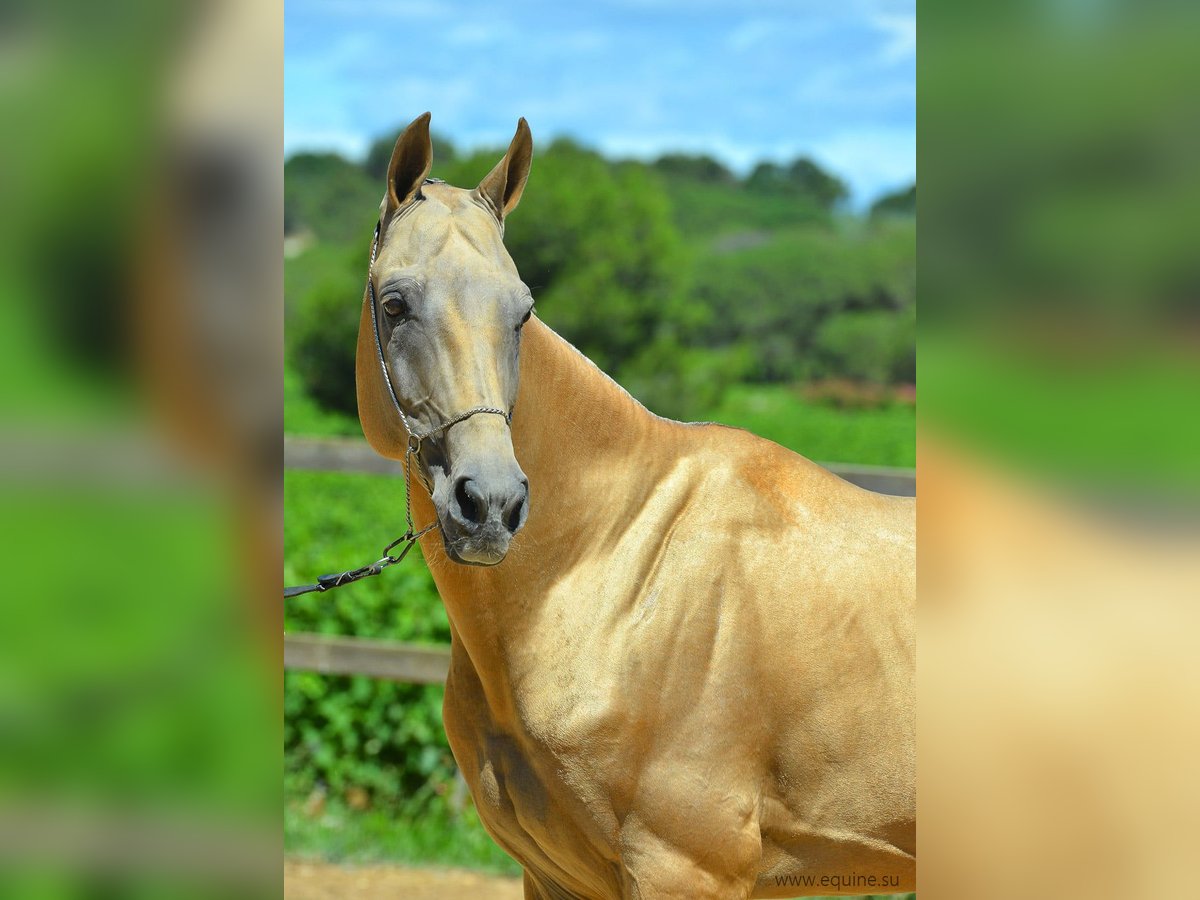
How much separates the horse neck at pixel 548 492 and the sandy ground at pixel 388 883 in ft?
8.69

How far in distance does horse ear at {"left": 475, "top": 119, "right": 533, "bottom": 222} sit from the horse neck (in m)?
0.24

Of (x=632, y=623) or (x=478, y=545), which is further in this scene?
(x=632, y=623)

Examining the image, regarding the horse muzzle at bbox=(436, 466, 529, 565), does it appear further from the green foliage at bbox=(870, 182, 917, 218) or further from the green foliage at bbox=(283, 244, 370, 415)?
the green foliage at bbox=(870, 182, 917, 218)

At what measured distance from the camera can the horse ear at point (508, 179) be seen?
2.30m

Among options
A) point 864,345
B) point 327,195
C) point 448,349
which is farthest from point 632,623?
point 327,195

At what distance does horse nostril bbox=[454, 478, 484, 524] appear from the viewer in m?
1.96

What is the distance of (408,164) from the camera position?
2199mm

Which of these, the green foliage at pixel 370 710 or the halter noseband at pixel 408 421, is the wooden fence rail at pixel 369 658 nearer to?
the green foliage at pixel 370 710

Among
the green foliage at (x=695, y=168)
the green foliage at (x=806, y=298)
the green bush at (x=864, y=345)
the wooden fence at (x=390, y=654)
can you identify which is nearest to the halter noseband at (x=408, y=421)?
the wooden fence at (x=390, y=654)

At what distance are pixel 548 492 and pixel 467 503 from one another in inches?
15.2

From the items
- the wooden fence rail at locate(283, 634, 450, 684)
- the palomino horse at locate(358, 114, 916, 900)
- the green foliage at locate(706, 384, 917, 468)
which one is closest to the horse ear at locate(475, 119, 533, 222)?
the palomino horse at locate(358, 114, 916, 900)
